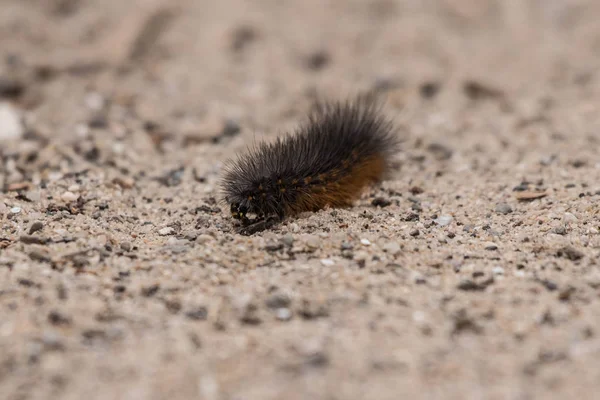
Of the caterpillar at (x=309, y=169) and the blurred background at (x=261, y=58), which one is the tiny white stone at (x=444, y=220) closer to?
the caterpillar at (x=309, y=169)

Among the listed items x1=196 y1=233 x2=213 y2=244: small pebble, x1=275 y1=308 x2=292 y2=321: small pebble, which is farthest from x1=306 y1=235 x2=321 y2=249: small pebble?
x1=275 y1=308 x2=292 y2=321: small pebble

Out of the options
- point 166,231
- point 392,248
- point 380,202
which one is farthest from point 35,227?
point 380,202

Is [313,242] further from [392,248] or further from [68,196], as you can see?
[68,196]

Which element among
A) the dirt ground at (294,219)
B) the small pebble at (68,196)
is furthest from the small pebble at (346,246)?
the small pebble at (68,196)

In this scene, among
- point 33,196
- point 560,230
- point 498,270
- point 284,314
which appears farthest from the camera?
point 33,196

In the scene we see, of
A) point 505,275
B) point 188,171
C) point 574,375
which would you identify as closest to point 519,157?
point 505,275

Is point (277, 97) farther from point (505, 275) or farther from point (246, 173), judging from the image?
point (505, 275)
